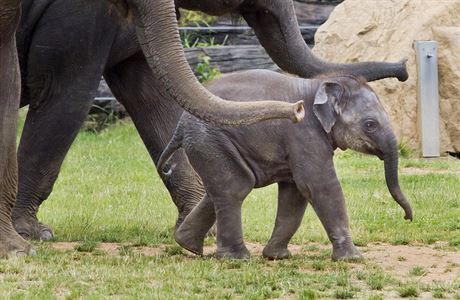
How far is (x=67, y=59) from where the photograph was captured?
10391 millimetres

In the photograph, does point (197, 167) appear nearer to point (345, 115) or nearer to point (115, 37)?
point (345, 115)

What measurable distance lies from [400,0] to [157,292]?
1000cm

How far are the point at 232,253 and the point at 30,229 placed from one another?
2091 mm

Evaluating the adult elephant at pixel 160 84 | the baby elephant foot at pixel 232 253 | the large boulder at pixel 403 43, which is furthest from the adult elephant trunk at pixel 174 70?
the large boulder at pixel 403 43

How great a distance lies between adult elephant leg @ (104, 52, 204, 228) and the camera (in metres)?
11.0

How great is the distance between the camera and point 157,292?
775 centimetres

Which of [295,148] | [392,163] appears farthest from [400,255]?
[295,148]

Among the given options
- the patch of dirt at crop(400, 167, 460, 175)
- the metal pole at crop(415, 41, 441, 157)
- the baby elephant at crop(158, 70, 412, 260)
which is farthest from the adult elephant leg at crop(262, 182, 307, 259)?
the metal pole at crop(415, 41, 441, 157)

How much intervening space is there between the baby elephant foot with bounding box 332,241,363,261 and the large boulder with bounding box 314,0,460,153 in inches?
293

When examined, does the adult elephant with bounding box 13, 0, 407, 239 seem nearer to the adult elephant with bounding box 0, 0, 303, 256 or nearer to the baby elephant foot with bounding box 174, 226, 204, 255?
the adult elephant with bounding box 0, 0, 303, 256

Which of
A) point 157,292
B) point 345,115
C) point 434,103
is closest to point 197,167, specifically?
point 345,115

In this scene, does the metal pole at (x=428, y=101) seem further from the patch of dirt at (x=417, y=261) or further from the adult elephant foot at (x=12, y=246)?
the adult elephant foot at (x=12, y=246)

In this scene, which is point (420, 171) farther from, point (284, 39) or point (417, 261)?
point (417, 261)

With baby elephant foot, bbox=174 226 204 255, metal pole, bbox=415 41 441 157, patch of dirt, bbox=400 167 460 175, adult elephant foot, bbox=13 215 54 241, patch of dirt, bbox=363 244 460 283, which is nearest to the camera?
patch of dirt, bbox=363 244 460 283
